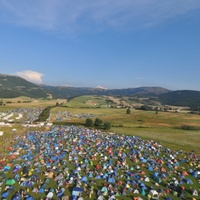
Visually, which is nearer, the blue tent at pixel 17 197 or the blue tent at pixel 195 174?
the blue tent at pixel 17 197

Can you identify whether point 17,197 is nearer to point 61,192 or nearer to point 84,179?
point 61,192

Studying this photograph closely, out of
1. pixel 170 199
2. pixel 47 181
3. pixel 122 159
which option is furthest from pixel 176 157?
pixel 47 181

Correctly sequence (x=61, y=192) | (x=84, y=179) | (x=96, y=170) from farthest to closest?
(x=96, y=170) < (x=84, y=179) < (x=61, y=192)

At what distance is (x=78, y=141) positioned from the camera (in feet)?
180

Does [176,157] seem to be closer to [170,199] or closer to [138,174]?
[138,174]

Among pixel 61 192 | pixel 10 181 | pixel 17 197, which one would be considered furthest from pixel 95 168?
pixel 17 197

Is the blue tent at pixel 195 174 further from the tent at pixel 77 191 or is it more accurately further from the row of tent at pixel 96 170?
the tent at pixel 77 191

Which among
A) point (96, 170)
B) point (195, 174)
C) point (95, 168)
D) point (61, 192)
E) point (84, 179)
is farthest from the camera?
point (95, 168)

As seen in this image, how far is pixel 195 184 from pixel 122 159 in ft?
43.7

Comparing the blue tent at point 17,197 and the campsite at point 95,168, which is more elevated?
the campsite at point 95,168

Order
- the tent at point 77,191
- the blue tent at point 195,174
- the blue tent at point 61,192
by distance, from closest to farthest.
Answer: the blue tent at point 61,192 < the tent at point 77,191 < the blue tent at point 195,174

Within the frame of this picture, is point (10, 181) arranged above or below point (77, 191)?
below

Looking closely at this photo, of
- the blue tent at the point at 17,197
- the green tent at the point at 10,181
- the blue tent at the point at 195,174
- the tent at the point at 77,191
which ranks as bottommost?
the blue tent at the point at 17,197

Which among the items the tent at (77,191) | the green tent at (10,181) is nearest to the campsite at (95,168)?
the green tent at (10,181)
